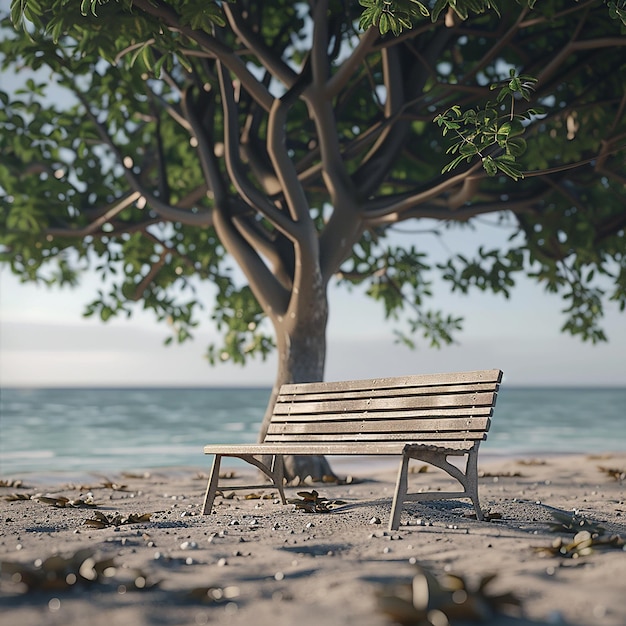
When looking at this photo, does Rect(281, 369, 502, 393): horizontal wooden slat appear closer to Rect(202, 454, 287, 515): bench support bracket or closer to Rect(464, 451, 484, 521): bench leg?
Rect(464, 451, 484, 521): bench leg

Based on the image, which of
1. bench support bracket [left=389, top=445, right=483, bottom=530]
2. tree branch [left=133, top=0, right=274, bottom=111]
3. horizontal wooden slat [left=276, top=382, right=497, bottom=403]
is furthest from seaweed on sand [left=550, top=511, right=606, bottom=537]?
tree branch [left=133, top=0, right=274, bottom=111]

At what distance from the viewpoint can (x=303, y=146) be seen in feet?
40.6

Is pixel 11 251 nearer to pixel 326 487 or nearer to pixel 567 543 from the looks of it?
pixel 326 487

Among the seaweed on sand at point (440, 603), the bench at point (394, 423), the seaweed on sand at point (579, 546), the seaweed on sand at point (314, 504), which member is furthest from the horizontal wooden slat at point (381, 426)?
the seaweed on sand at point (440, 603)

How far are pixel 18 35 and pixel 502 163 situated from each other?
8.50m

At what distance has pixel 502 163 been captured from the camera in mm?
6691

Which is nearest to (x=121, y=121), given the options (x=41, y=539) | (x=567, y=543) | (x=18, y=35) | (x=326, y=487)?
(x=18, y=35)

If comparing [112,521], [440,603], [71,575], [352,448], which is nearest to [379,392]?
[352,448]

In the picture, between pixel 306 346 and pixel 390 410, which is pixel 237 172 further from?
pixel 390 410

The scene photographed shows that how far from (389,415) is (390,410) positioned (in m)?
0.05

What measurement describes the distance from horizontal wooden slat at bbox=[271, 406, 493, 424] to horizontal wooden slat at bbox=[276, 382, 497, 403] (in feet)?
0.47

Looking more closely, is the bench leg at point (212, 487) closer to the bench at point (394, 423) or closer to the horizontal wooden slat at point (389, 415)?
the bench at point (394, 423)

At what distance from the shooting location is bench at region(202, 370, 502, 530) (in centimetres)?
600

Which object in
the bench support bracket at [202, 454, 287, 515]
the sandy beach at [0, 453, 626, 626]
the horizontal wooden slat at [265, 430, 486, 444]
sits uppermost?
the horizontal wooden slat at [265, 430, 486, 444]
